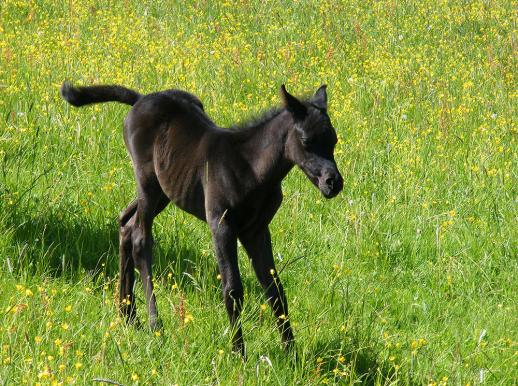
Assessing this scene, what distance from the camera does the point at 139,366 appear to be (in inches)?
162

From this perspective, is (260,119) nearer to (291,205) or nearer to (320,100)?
(320,100)

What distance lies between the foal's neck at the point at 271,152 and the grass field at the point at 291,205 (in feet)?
2.08

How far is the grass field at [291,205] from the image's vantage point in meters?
4.42

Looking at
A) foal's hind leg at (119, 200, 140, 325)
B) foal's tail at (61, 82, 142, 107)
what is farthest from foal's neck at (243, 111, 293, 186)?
foal's tail at (61, 82, 142, 107)

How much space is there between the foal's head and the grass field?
665 mm

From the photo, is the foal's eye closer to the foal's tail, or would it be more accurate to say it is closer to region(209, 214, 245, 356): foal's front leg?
region(209, 214, 245, 356): foal's front leg

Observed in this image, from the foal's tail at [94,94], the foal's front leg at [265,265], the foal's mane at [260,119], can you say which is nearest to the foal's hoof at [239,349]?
the foal's front leg at [265,265]

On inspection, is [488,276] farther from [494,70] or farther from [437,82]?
[494,70]

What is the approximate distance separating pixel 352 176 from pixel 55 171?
220cm

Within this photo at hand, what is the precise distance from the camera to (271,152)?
4594mm

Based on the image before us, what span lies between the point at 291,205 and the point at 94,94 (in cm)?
165

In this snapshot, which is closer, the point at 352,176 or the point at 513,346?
the point at 513,346

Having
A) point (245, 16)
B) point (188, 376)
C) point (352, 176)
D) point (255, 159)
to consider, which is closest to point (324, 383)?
point (188, 376)

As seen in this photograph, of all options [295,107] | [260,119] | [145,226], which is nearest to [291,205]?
[145,226]
